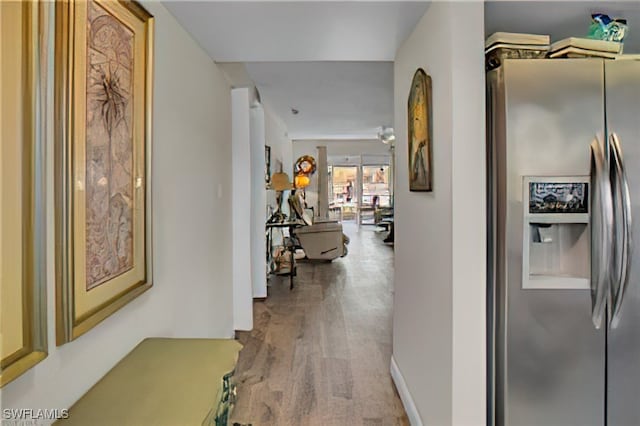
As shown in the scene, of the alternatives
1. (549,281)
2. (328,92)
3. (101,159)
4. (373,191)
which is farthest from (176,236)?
(373,191)

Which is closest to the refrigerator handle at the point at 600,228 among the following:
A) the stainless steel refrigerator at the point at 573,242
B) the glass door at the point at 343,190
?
the stainless steel refrigerator at the point at 573,242

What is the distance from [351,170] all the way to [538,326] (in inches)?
465

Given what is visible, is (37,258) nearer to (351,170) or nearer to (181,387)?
(181,387)

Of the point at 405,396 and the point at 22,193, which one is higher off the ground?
the point at 22,193

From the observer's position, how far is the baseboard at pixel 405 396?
2.35 meters

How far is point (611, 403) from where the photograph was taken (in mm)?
1812

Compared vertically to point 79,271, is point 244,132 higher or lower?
higher

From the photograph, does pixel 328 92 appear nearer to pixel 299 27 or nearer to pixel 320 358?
pixel 299 27

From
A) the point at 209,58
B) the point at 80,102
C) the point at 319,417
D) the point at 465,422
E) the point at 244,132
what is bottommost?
the point at 319,417

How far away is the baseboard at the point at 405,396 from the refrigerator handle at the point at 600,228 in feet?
3.52

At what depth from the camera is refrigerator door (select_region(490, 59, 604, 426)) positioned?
1.76m

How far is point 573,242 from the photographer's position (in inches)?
72.2

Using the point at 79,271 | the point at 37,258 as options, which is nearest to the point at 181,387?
the point at 79,271

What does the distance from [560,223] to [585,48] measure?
74cm
